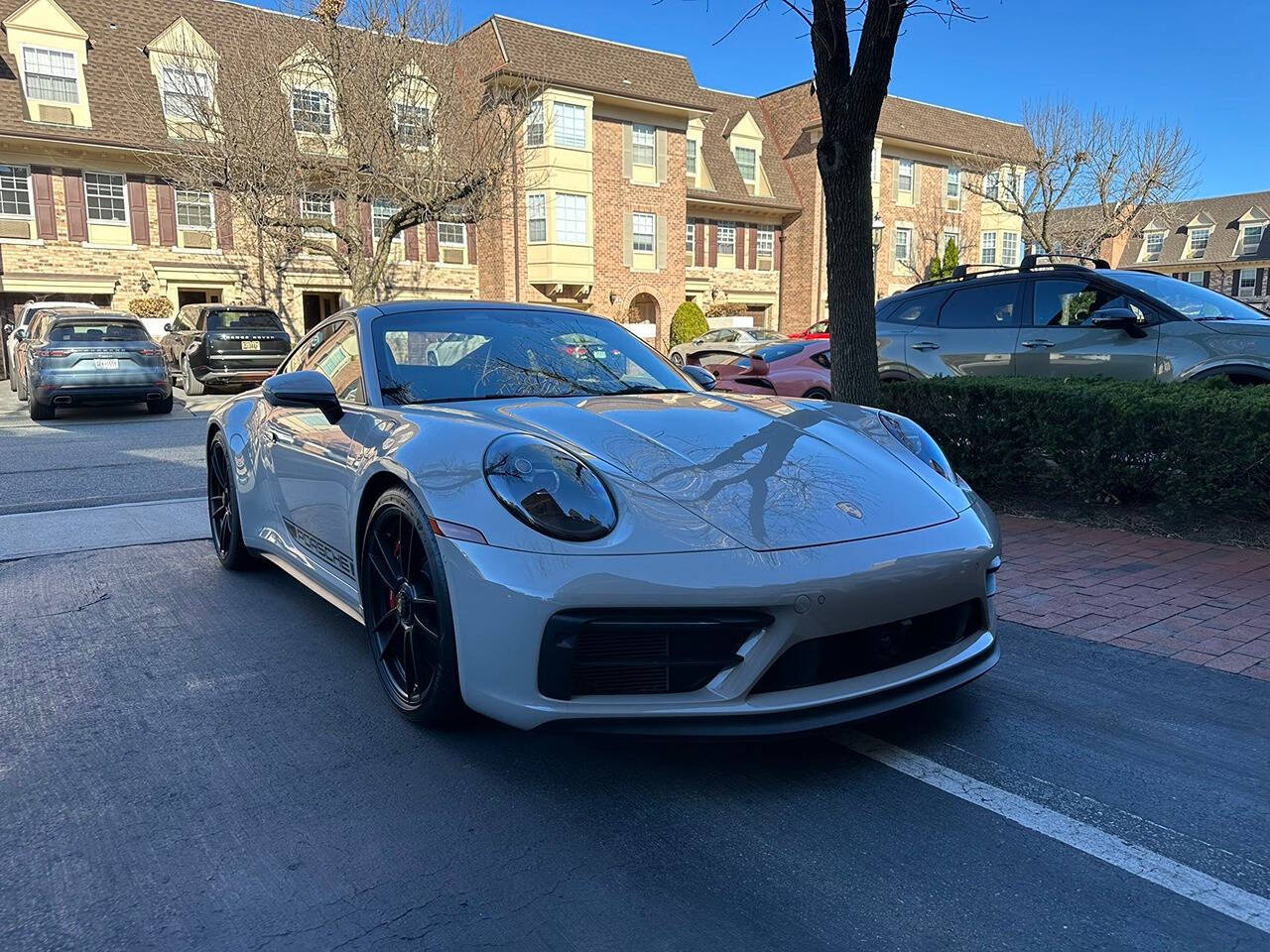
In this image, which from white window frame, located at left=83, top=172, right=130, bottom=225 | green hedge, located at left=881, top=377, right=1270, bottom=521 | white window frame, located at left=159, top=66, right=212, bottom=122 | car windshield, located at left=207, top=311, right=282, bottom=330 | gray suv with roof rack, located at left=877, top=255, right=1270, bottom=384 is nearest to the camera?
green hedge, located at left=881, top=377, right=1270, bottom=521

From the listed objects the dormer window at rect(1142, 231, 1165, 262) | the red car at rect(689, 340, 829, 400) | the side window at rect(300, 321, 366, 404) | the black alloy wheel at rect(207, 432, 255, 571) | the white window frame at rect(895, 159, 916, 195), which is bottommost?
the black alloy wheel at rect(207, 432, 255, 571)

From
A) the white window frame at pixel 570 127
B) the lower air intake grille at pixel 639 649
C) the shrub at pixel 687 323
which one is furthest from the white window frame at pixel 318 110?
the lower air intake grille at pixel 639 649

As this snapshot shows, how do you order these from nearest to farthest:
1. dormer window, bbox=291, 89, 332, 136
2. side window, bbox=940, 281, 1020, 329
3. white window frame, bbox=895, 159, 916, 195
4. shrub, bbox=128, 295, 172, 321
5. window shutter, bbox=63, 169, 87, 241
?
1. side window, bbox=940, 281, 1020, 329
2. dormer window, bbox=291, 89, 332, 136
3. window shutter, bbox=63, 169, 87, 241
4. shrub, bbox=128, 295, 172, 321
5. white window frame, bbox=895, 159, 916, 195

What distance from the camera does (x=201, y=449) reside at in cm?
1022

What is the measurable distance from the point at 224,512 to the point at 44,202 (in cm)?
2315

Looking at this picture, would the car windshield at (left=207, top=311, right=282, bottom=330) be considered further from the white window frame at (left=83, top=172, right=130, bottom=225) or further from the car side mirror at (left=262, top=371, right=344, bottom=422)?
the car side mirror at (left=262, top=371, right=344, bottom=422)

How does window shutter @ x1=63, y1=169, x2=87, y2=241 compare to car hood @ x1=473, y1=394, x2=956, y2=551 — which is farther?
window shutter @ x1=63, y1=169, x2=87, y2=241

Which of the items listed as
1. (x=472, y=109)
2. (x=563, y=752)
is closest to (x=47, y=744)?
(x=563, y=752)

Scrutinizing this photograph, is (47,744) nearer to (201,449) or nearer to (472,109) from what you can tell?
(201,449)

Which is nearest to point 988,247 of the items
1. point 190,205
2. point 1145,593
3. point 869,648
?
point 190,205

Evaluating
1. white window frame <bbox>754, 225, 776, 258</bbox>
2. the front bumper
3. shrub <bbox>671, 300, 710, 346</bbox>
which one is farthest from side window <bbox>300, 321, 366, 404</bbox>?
white window frame <bbox>754, 225, 776, 258</bbox>

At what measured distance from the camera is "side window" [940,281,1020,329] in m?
7.84

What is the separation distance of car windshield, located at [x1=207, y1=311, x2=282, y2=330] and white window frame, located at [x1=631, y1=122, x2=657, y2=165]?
16.2 m

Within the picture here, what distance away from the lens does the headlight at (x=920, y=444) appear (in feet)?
10.8
